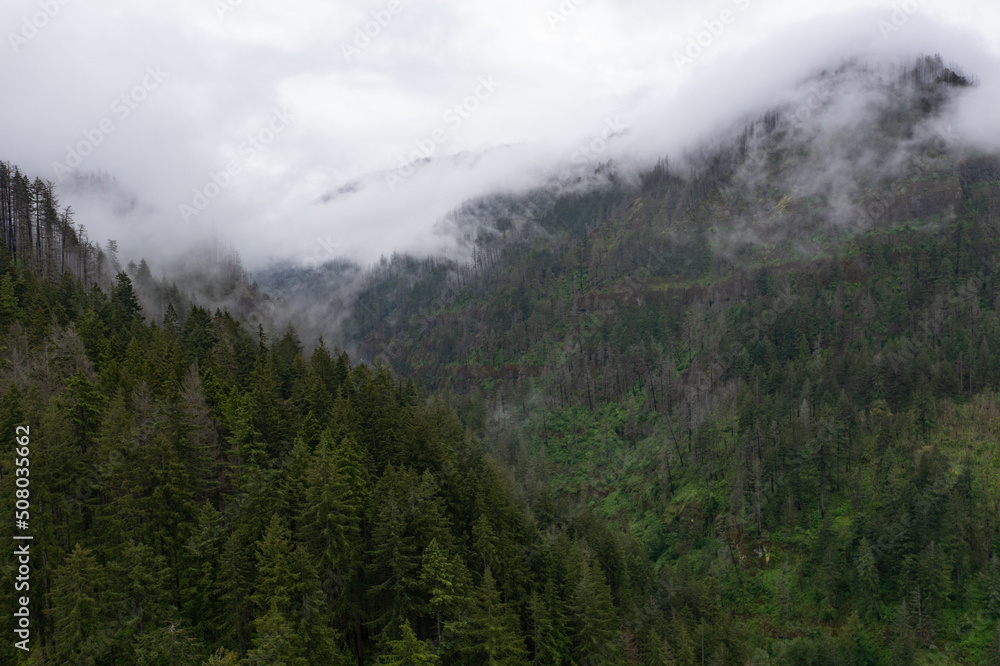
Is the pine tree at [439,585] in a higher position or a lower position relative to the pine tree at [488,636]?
higher

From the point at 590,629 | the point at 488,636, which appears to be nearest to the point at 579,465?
the point at 590,629

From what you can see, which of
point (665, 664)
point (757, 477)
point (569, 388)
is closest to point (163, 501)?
point (665, 664)

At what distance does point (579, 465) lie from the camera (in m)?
146

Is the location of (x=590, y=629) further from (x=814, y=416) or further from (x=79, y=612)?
(x=814, y=416)

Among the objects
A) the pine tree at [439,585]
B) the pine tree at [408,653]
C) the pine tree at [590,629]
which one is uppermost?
the pine tree at [439,585]

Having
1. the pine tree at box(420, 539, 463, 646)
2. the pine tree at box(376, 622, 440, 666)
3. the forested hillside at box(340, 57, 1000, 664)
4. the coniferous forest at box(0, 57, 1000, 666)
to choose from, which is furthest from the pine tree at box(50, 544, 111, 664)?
the forested hillside at box(340, 57, 1000, 664)

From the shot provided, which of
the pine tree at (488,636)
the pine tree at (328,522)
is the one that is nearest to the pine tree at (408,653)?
the pine tree at (488,636)

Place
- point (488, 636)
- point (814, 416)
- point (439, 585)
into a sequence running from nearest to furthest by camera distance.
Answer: point (488, 636)
point (439, 585)
point (814, 416)

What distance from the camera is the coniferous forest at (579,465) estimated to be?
36.6 metres

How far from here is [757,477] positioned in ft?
351

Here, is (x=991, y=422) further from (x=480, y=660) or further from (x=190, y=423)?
(x=190, y=423)

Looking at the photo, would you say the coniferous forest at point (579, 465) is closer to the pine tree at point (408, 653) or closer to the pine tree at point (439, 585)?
the pine tree at point (408, 653)

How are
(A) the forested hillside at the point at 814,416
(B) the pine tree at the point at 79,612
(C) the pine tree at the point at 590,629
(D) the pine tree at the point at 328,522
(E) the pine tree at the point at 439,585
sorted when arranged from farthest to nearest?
(A) the forested hillside at the point at 814,416 → (C) the pine tree at the point at 590,629 → (E) the pine tree at the point at 439,585 → (D) the pine tree at the point at 328,522 → (B) the pine tree at the point at 79,612

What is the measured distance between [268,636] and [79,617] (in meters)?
10.6
